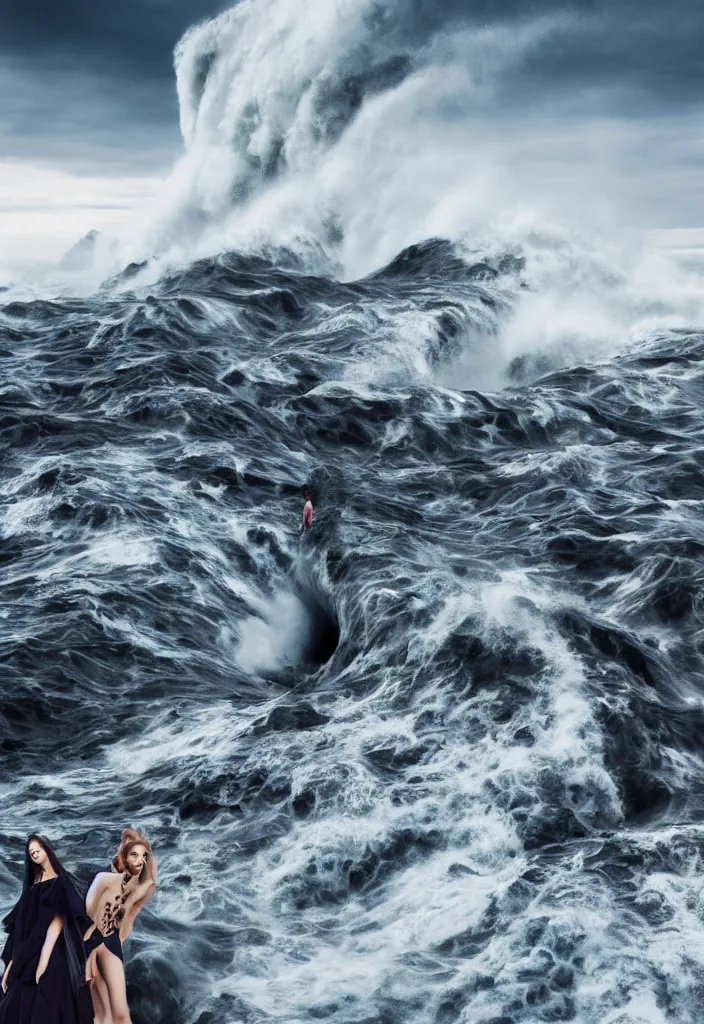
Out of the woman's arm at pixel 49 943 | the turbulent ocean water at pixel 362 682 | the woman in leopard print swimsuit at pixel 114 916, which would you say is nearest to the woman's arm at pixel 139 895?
the woman in leopard print swimsuit at pixel 114 916

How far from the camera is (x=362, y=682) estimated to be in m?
15.2

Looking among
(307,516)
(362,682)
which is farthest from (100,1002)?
(307,516)

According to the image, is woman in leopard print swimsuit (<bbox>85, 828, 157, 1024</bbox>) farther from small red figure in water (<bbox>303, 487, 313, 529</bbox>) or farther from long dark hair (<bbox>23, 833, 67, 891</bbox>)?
small red figure in water (<bbox>303, 487, 313, 529</bbox>)

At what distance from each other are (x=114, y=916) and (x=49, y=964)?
56cm

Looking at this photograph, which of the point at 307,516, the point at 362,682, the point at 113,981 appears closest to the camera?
the point at 113,981

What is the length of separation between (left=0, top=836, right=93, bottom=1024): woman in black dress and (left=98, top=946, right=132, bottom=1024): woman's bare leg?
0.62ft

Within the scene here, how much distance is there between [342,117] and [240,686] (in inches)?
1620

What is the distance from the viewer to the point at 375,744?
13586 mm

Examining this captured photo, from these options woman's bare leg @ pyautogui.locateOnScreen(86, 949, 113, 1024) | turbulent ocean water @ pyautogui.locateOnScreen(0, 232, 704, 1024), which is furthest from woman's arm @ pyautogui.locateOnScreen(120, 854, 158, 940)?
turbulent ocean water @ pyautogui.locateOnScreen(0, 232, 704, 1024)

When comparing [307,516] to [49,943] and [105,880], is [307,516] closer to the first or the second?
[105,880]

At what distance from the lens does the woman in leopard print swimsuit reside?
25.6ft

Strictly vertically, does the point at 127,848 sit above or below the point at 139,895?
above

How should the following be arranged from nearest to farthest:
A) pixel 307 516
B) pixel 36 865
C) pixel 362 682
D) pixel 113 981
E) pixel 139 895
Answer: pixel 36 865
pixel 113 981
pixel 139 895
pixel 362 682
pixel 307 516

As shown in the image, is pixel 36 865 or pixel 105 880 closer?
pixel 36 865
